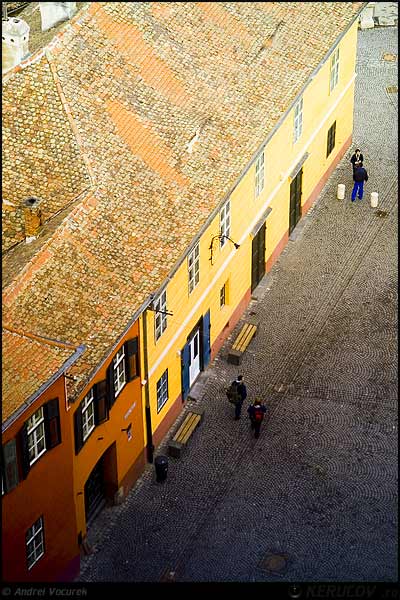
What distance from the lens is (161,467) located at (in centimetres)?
3938

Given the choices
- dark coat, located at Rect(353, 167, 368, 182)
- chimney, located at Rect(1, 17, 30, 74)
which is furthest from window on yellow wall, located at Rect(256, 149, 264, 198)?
chimney, located at Rect(1, 17, 30, 74)

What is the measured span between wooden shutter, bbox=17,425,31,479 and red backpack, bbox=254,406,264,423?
10585 millimetres

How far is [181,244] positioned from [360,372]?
9037 millimetres

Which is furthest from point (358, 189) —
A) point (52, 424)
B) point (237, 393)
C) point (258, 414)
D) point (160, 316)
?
point (52, 424)

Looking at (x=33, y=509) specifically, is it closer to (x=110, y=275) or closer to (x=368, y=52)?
(x=110, y=275)

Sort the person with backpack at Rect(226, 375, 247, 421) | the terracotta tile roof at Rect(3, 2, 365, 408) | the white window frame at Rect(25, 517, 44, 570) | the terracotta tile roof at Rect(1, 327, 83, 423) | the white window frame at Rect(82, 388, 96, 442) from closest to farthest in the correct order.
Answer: the terracotta tile roof at Rect(1, 327, 83, 423) < the white window frame at Rect(25, 517, 44, 570) < the white window frame at Rect(82, 388, 96, 442) < the terracotta tile roof at Rect(3, 2, 365, 408) < the person with backpack at Rect(226, 375, 247, 421)

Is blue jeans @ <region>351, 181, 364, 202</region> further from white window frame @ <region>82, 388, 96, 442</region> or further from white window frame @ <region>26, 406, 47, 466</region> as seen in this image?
white window frame @ <region>26, 406, 47, 466</region>

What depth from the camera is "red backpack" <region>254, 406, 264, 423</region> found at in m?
40.9

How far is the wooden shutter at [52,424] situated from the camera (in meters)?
32.5

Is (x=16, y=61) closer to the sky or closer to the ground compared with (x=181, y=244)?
closer to the sky

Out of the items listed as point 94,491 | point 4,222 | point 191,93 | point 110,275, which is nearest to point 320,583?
point 94,491

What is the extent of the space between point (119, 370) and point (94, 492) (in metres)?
4.21

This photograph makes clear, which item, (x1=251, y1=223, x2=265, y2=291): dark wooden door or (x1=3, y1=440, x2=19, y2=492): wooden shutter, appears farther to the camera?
(x1=251, y1=223, x2=265, y2=291): dark wooden door

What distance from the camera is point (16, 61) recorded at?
40781 millimetres
